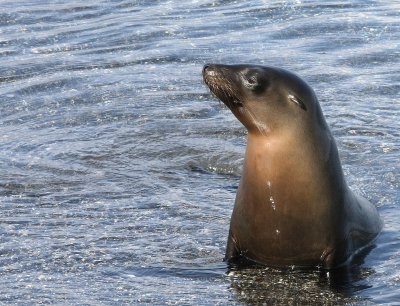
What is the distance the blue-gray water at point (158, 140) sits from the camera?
6516 millimetres

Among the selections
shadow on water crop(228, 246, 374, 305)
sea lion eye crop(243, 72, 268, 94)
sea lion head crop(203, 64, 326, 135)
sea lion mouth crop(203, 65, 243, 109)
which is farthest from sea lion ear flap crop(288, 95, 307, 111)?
shadow on water crop(228, 246, 374, 305)

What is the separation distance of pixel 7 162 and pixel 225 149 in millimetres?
1746

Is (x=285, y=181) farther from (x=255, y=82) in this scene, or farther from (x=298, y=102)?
(x=255, y=82)

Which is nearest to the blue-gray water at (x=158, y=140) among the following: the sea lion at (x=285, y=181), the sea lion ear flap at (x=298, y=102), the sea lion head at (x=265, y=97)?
the sea lion at (x=285, y=181)

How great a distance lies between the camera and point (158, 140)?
9852 mm

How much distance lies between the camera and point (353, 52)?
12742 mm

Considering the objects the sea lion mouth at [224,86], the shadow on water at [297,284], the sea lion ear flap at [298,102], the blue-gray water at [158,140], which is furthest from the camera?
the sea lion mouth at [224,86]

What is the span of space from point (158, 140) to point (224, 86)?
9.96 feet

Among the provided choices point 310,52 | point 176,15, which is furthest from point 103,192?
point 176,15

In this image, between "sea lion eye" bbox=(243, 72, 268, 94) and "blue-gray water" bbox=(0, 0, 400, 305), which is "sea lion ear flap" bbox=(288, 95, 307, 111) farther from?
"blue-gray water" bbox=(0, 0, 400, 305)

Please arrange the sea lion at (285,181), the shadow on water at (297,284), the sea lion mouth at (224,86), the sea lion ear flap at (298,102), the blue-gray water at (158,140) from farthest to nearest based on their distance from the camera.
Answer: the sea lion mouth at (224,86), the sea lion ear flap at (298,102), the sea lion at (285,181), the blue-gray water at (158,140), the shadow on water at (297,284)

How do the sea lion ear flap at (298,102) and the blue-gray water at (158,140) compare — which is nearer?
the blue-gray water at (158,140)

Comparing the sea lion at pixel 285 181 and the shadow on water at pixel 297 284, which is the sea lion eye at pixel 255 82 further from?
the shadow on water at pixel 297 284

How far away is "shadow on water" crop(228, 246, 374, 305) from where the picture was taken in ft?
20.4
